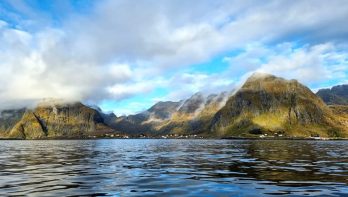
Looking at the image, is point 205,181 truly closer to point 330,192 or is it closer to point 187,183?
point 187,183

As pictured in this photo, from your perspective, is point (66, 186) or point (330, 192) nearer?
point (330, 192)

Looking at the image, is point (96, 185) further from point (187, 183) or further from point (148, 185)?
point (187, 183)

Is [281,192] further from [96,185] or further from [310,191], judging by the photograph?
[96,185]

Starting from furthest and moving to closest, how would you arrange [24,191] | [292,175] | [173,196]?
[292,175], [24,191], [173,196]

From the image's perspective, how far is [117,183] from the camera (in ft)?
99.3

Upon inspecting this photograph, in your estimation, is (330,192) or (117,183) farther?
(117,183)

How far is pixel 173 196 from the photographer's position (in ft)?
79.7

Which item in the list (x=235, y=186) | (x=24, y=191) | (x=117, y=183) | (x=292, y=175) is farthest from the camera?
(x=292, y=175)

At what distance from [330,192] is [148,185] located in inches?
504

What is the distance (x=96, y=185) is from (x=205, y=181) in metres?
8.72

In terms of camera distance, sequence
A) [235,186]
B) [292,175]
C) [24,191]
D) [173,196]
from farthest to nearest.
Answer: [292,175] < [235,186] < [24,191] < [173,196]

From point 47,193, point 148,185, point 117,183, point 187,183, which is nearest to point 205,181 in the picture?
point 187,183

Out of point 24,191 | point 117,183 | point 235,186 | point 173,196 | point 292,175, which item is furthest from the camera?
point 292,175

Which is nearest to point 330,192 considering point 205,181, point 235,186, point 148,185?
point 235,186
